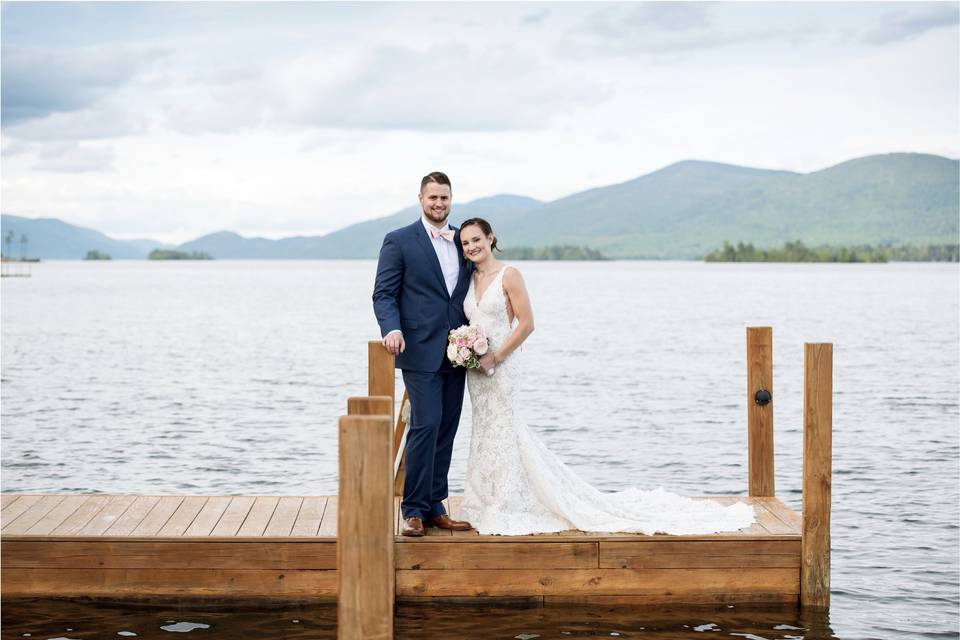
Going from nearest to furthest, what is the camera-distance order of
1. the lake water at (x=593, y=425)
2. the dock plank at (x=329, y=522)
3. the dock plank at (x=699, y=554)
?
the dock plank at (x=699, y=554), the dock plank at (x=329, y=522), the lake water at (x=593, y=425)

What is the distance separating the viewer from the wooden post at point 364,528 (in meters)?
5.13

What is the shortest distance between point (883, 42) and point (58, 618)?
118 meters

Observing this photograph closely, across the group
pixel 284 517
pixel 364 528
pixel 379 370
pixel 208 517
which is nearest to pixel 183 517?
pixel 208 517

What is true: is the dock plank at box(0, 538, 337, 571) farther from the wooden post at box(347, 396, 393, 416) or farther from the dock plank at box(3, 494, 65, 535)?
the wooden post at box(347, 396, 393, 416)

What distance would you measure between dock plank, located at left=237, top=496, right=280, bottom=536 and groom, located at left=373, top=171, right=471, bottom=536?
41.9 inches

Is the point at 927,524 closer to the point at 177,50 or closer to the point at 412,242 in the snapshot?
the point at 412,242

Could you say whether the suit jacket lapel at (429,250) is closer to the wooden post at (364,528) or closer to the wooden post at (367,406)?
the wooden post at (367,406)

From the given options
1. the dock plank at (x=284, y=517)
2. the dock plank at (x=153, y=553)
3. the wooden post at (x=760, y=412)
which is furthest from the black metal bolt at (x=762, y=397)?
the dock plank at (x=284, y=517)

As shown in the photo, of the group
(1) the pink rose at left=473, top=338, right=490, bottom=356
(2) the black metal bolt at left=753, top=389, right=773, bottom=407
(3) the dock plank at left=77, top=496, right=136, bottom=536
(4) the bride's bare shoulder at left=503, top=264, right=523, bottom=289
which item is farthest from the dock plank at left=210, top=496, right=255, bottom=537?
(2) the black metal bolt at left=753, top=389, right=773, bottom=407

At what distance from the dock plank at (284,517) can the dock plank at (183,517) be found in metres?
0.58

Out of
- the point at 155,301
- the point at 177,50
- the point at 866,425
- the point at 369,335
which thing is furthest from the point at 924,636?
the point at 177,50

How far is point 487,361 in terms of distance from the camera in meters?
7.46

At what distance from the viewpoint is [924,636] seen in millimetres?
8352

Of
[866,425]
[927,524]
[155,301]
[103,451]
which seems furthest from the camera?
[155,301]
